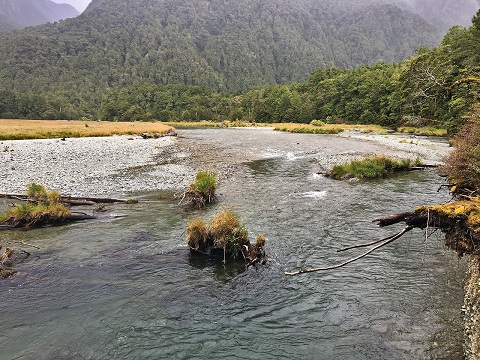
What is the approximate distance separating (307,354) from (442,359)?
105 inches

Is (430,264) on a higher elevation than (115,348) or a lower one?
higher

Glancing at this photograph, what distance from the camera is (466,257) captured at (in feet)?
33.0

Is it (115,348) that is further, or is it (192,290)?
(192,290)

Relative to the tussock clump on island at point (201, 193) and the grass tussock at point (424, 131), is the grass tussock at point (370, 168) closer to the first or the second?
the tussock clump on island at point (201, 193)

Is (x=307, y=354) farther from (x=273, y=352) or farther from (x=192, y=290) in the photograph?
(x=192, y=290)

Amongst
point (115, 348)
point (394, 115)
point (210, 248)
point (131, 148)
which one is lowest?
point (115, 348)

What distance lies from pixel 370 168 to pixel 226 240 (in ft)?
58.3

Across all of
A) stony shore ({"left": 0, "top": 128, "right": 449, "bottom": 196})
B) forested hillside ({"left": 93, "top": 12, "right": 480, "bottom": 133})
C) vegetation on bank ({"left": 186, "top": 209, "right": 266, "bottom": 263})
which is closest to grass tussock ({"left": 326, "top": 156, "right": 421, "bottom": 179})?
stony shore ({"left": 0, "top": 128, "right": 449, "bottom": 196})

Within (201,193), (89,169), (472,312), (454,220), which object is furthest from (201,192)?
(89,169)

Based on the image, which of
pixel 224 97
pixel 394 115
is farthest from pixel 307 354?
pixel 224 97

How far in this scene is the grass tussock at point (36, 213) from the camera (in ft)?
45.6

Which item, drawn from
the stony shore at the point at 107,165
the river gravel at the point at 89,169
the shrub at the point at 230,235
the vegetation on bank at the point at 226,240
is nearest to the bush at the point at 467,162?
the vegetation on bank at the point at 226,240

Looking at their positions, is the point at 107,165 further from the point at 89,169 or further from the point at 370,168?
the point at 370,168

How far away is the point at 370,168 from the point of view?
976 inches
